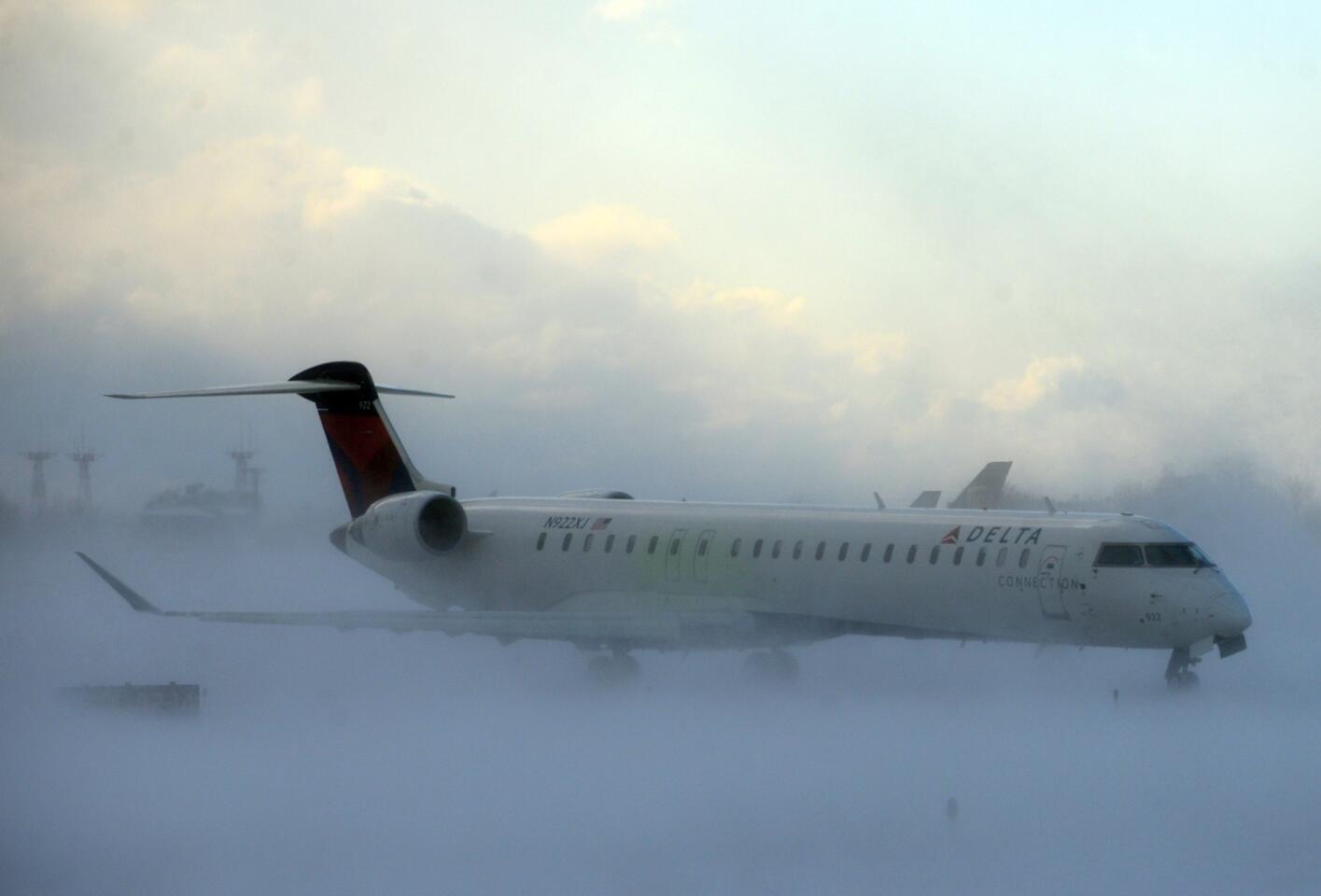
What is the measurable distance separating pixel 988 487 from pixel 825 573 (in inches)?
969

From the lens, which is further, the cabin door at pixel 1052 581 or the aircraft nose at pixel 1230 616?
the cabin door at pixel 1052 581

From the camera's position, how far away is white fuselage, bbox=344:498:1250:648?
22.2m

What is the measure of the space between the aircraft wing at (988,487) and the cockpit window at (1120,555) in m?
25.1

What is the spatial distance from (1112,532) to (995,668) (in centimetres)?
445

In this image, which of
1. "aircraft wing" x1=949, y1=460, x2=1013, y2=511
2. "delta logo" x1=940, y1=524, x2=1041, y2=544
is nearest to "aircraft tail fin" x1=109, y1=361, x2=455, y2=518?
"delta logo" x1=940, y1=524, x2=1041, y2=544

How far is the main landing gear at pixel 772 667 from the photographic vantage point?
26047 mm

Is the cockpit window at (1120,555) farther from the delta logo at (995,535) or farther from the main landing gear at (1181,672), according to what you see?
the main landing gear at (1181,672)

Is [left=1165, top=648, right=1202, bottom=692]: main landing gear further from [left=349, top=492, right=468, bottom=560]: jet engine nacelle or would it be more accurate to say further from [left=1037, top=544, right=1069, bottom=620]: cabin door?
[left=349, top=492, right=468, bottom=560]: jet engine nacelle

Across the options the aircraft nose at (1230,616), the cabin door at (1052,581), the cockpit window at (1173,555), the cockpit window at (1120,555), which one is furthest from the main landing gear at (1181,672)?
the cabin door at (1052,581)

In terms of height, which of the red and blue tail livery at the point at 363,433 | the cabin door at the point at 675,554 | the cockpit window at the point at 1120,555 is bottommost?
the cabin door at the point at 675,554

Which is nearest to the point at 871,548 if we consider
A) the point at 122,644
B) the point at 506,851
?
the point at 506,851

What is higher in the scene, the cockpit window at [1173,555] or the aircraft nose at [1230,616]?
the cockpit window at [1173,555]

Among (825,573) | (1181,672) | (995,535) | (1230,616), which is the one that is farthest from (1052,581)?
(825,573)

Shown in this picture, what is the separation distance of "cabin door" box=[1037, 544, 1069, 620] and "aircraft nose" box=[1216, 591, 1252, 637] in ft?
7.30
